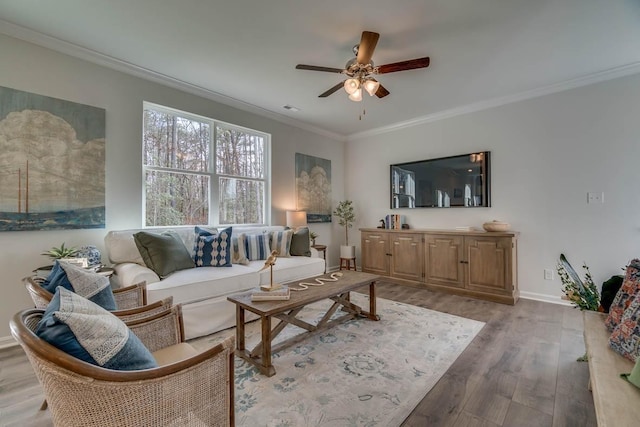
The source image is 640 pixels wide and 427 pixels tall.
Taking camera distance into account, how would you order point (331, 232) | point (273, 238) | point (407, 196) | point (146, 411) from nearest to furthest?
1. point (146, 411)
2. point (273, 238)
3. point (407, 196)
4. point (331, 232)

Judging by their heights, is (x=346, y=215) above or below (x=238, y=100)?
below

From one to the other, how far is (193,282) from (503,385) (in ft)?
8.21

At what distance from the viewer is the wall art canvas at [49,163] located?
7.68 ft

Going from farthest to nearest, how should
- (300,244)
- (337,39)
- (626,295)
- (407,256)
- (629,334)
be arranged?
(407,256)
(300,244)
(337,39)
(626,295)
(629,334)

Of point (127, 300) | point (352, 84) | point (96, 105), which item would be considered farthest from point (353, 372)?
point (96, 105)

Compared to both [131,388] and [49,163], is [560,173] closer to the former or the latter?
[131,388]

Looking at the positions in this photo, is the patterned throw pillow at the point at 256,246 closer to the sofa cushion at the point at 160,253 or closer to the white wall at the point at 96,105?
the sofa cushion at the point at 160,253

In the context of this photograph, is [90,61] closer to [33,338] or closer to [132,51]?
[132,51]

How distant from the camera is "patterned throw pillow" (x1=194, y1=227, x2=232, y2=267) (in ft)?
9.89

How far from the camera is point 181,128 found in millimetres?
3514

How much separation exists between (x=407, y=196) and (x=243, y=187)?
2734 millimetres

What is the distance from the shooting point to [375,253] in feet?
15.4

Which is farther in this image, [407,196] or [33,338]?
[407,196]

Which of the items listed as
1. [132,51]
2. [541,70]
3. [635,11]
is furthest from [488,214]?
[132,51]
